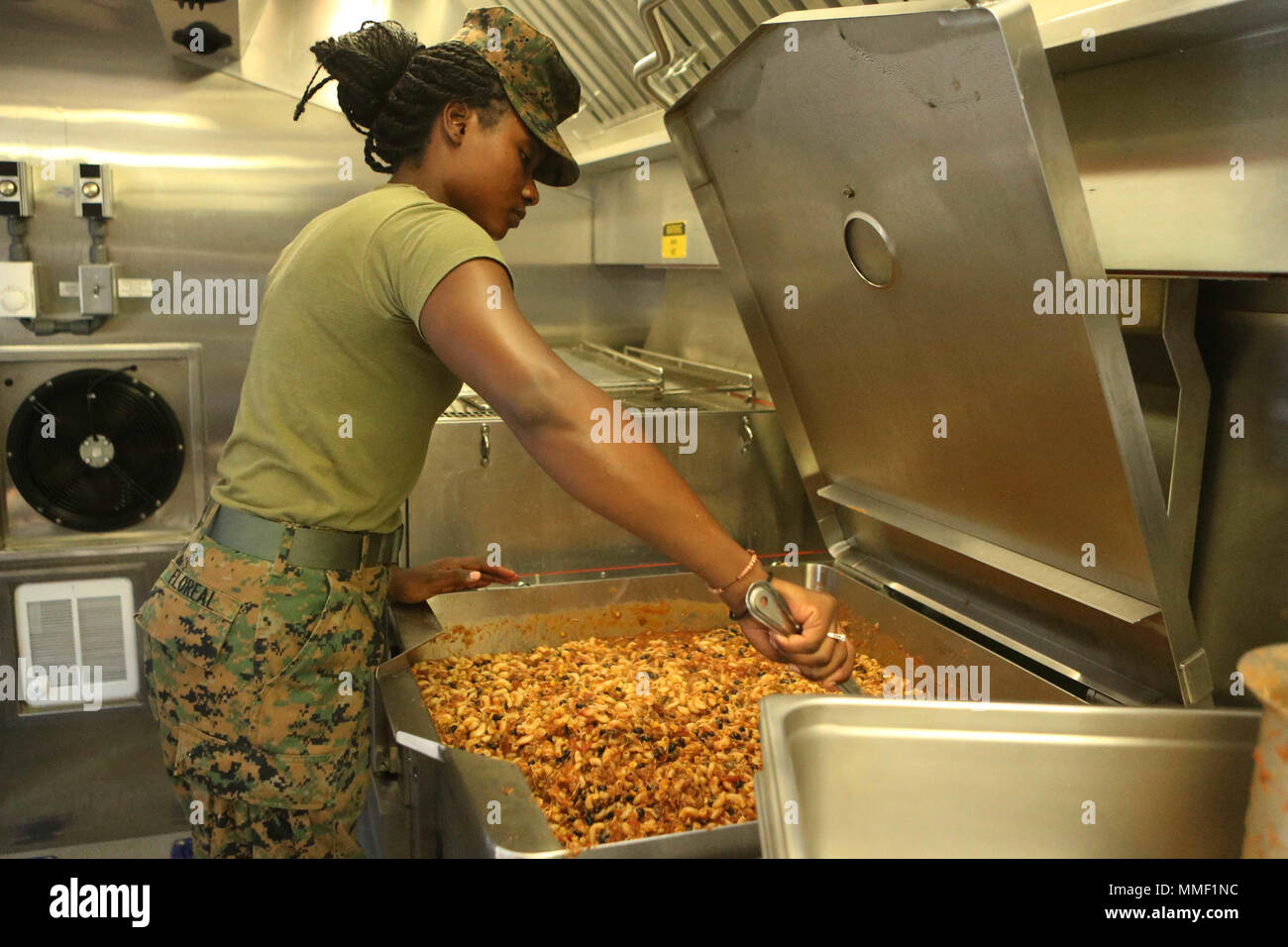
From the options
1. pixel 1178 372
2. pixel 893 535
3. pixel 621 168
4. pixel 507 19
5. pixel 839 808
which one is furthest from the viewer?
pixel 621 168

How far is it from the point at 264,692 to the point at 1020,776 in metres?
1.18

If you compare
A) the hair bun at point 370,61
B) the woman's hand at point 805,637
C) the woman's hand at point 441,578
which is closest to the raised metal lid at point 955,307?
the woman's hand at point 805,637

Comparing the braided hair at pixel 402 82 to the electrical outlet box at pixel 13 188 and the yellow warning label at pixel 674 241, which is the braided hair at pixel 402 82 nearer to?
the yellow warning label at pixel 674 241

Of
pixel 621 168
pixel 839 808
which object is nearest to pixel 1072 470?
pixel 839 808

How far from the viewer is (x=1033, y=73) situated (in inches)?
41.4

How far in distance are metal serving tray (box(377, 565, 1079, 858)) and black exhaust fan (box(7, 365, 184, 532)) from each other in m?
1.72

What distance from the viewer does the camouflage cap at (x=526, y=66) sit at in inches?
60.5

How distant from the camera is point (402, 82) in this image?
156cm

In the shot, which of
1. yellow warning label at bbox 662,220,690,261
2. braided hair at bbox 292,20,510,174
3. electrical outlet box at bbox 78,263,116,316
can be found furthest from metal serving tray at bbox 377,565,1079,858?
electrical outlet box at bbox 78,263,116,316

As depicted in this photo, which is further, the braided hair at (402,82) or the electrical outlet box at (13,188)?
the electrical outlet box at (13,188)

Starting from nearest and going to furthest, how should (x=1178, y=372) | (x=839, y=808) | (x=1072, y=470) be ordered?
(x=839, y=808) < (x=1072, y=470) < (x=1178, y=372)

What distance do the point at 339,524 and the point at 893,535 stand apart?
110cm

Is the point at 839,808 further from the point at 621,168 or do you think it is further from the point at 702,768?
the point at 621,168

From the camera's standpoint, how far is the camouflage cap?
154cm
